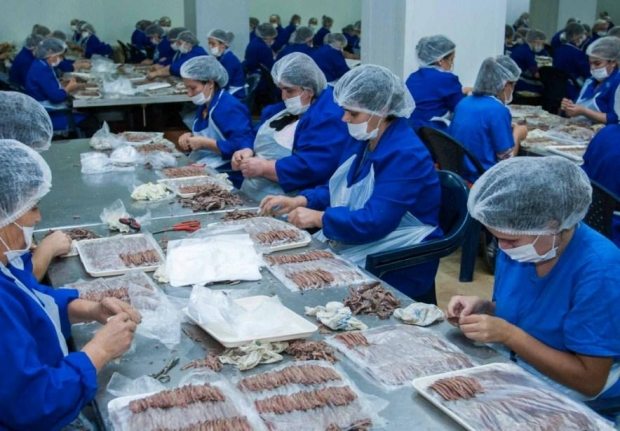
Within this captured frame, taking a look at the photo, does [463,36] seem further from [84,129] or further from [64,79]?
[64,79]

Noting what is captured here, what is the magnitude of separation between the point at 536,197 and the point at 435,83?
437 centimetres

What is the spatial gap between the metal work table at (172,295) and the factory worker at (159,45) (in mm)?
8353

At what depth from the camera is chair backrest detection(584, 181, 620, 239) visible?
3490 millimetres

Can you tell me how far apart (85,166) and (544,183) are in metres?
3.30

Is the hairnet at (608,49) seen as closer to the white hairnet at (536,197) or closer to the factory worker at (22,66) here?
the white hairnet at (536,197)

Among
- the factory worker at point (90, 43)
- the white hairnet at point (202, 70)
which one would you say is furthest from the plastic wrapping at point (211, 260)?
the factory worker at point (90, 43)

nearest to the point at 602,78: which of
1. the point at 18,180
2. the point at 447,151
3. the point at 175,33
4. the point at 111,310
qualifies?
the point at 447,151

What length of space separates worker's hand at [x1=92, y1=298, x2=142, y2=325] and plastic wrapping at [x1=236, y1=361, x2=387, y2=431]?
1.45 ft

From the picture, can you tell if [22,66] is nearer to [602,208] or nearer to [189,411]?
[602,208]

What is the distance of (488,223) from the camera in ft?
Result: 7.29

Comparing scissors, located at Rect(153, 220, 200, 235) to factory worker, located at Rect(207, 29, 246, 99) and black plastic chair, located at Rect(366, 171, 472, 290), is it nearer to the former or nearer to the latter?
black plastic chair, located at Rect(366, 171, 472, 290)

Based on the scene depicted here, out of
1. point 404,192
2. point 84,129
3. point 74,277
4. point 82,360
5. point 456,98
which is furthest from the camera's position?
point 84,129

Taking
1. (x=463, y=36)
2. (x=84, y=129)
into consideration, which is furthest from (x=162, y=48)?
(x=463, y=36)

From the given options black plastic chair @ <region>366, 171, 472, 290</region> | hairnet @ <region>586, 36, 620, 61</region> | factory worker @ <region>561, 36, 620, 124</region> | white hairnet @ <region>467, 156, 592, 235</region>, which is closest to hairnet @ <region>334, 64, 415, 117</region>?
black plastic chair @ <region>366, 171, 472, 290</region>
